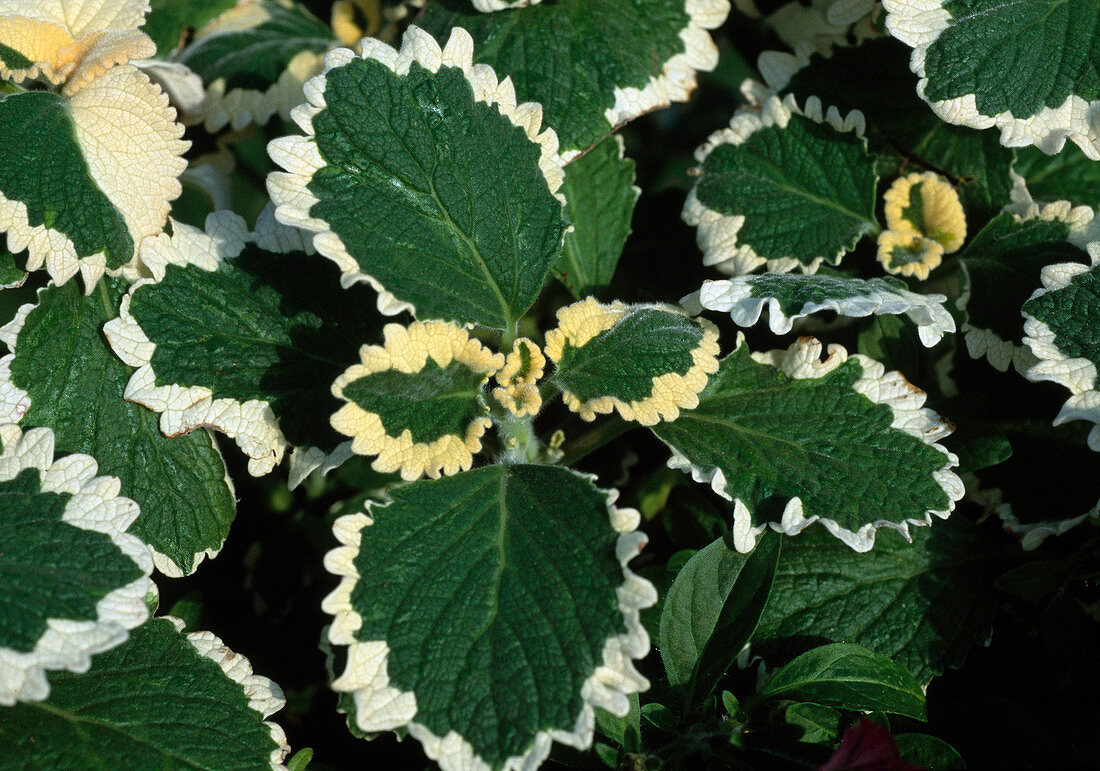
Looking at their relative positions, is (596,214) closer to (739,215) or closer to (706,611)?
(739,215)

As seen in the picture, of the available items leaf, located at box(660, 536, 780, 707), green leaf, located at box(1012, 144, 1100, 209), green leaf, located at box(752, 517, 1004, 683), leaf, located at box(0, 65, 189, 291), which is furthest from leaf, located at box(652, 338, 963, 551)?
leaf, located at box(0, 65, 189, 291)

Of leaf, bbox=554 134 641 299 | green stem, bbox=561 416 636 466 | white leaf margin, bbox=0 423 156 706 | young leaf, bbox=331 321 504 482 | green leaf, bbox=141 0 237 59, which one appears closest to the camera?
white leaf margin, bbox=0 423 156 706

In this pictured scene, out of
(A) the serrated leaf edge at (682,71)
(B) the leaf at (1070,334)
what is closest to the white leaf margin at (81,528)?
(A) the serrated leaf edge at (682,71)

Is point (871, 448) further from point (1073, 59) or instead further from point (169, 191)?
point (169, 191)

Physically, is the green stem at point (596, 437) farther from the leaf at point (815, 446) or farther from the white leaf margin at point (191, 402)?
the white leaf margin at point (191, 402)

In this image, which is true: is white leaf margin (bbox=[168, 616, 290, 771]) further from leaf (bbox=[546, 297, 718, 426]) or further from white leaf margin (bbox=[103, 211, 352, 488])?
leaf (bbox=[546, 297, 718, 426])

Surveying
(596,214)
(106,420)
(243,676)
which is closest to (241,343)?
(106,420)
